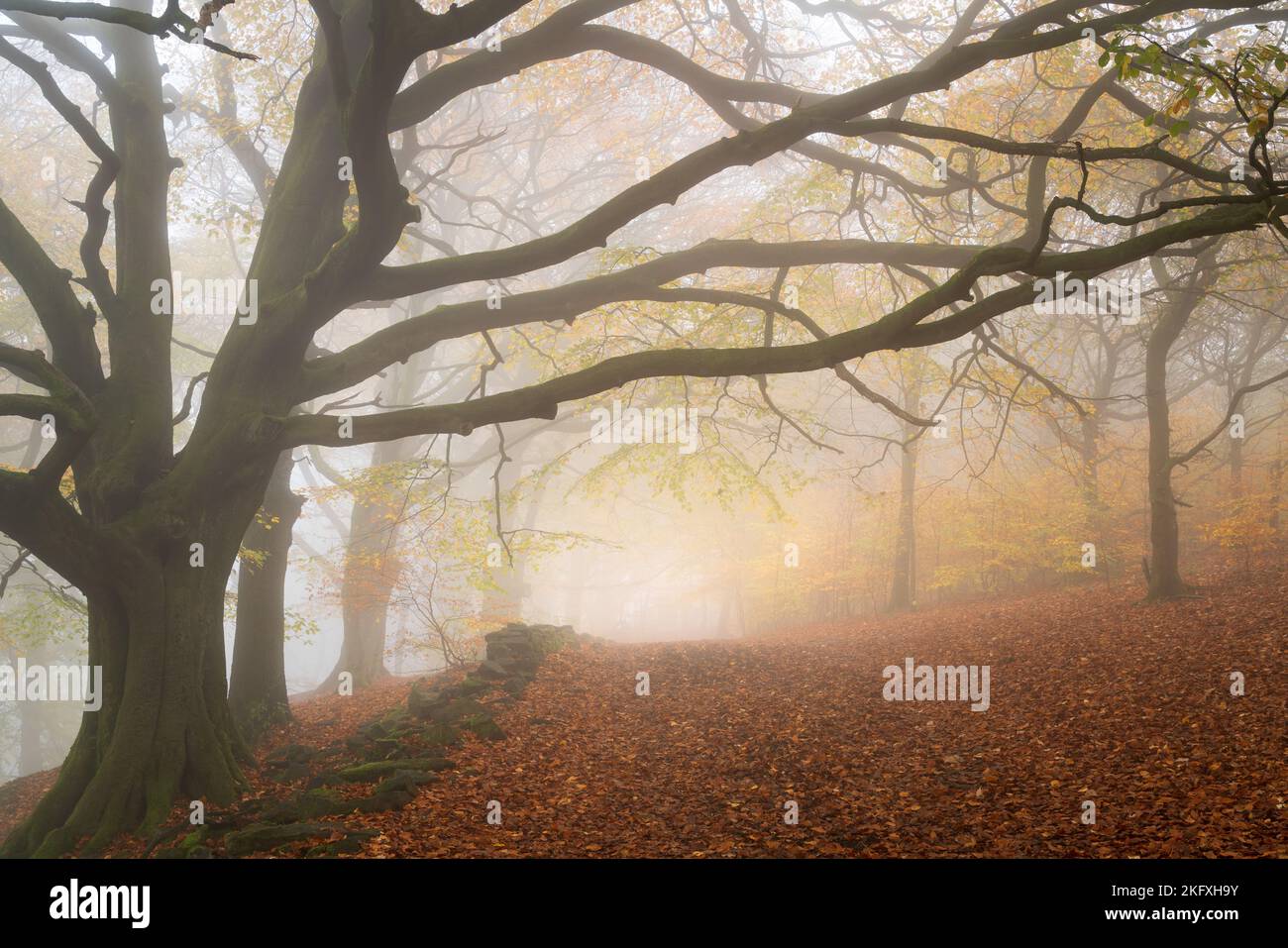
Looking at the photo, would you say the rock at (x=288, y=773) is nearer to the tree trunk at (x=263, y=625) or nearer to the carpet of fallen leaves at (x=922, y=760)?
the carpet of fallen leaves at (x=922, y=760)

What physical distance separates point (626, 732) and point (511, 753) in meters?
1.42

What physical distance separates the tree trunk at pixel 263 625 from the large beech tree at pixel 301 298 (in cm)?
269

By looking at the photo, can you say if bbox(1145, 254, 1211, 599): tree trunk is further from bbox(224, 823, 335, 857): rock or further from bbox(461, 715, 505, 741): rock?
bbox(224, 823, 335, 857): rock

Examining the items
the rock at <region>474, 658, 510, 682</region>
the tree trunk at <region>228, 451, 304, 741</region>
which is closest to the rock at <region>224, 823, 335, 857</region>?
the rock at <region>474, 658, 510, 682</region>

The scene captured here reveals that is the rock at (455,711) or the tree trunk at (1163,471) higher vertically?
the tree trunk at (1163,471)

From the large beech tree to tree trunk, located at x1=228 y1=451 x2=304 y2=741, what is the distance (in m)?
2.69

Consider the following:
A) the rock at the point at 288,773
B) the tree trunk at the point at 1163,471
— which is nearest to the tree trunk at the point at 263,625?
the rock at the point at 288,773

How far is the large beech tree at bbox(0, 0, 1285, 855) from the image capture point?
579 centimetres

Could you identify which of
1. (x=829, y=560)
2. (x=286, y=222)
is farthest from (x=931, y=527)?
(x=286, y=222)

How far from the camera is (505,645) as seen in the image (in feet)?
38.3

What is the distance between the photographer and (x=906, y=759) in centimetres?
696

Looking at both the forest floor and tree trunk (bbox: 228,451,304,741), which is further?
tree trunk (bbox: 228,451,304,741)

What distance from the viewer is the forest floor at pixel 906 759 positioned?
5.32 meters
